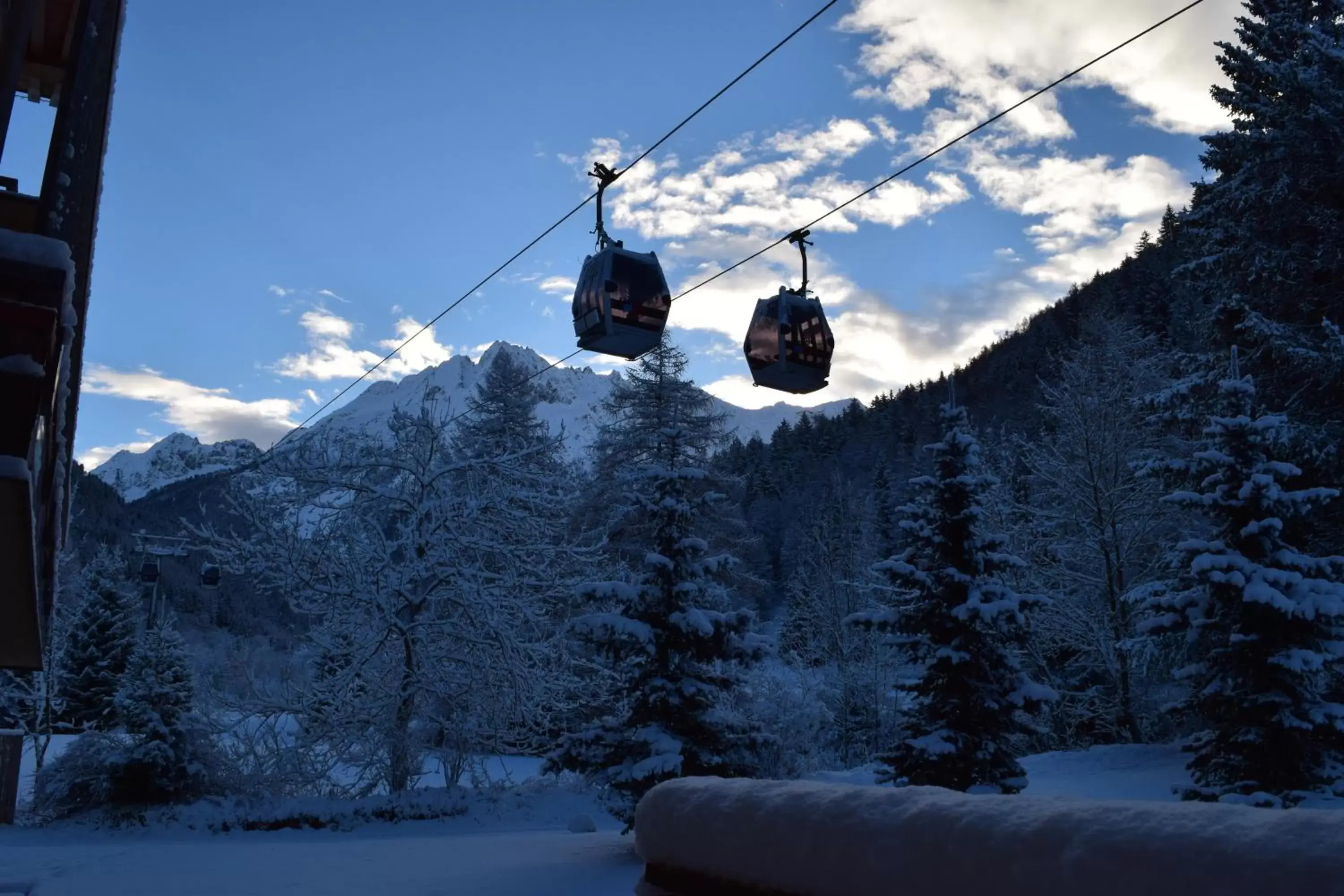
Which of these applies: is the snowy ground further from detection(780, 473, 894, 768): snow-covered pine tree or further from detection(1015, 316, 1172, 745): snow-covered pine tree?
detection(780, 473, 894, 768): snow-covered pine tree

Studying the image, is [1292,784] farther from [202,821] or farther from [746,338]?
[202,821]

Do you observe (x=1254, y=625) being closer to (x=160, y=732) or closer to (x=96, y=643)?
(x=160, y=732)

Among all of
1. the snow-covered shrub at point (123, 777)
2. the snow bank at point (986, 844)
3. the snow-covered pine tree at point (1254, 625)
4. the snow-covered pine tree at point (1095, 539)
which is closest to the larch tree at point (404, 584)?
the snow-covered shrub at point (123, 777)

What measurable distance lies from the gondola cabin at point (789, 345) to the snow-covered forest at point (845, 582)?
240 centimetres

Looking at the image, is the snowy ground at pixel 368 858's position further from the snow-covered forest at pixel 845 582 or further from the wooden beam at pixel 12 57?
the wooden beam at pixel 12 57

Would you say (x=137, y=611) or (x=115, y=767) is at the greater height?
(x=137, y=611)

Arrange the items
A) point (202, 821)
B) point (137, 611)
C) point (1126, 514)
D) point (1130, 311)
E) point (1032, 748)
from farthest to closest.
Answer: point (1130, 311)
point (137, 611)
point (1032, 748)
point (1126, 514)
point (202, 821)

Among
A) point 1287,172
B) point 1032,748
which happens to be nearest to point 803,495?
point 1032,748

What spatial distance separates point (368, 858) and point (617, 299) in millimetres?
7206

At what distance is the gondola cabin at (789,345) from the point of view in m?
12.0

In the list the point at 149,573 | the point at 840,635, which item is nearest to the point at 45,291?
the point at 149,573

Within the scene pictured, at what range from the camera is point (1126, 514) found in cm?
2441

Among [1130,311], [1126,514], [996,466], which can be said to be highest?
[1130,311]

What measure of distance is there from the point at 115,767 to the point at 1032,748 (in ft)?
77.3
